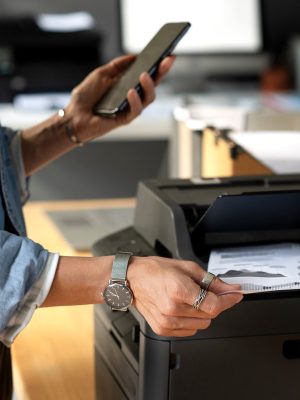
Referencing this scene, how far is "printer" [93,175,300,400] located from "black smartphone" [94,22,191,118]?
0.21 meters

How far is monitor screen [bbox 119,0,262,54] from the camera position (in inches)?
119

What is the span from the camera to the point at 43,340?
1.40 meters

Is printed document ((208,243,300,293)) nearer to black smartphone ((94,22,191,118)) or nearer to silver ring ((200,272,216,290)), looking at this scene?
silver ring ((200,272,216,290))

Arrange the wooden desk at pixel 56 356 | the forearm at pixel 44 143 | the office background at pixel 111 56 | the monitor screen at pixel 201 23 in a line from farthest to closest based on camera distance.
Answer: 1. the monitor screen at pixel 201 23
2. the office background at pixel 111 56
3. the forearm at pixel 44 143
4. the wooden desk at pixel 56 356

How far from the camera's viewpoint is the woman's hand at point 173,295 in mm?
830

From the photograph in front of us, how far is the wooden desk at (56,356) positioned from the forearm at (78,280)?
0.40m

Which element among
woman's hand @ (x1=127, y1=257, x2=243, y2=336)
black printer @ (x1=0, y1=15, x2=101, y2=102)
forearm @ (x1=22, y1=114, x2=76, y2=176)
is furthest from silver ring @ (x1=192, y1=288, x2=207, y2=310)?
black printer @ (x1=0, y1=15, x2=101, y2=102)

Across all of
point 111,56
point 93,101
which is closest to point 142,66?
point 93,101

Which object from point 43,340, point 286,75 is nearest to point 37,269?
point 43,340

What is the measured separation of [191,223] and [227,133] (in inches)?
30.5

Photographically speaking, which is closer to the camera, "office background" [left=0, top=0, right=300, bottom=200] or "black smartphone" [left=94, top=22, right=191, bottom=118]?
"black smartphone" [left=94, top=22, right=191, bottom=118]

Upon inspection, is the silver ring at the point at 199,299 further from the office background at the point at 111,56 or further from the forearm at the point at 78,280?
the office background at the point at 111,56

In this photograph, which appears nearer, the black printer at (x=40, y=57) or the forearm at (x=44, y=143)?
the forearm at (x=44, y=143)

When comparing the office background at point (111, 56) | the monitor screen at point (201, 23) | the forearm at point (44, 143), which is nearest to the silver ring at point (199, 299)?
the forearm at point (44, 143)
